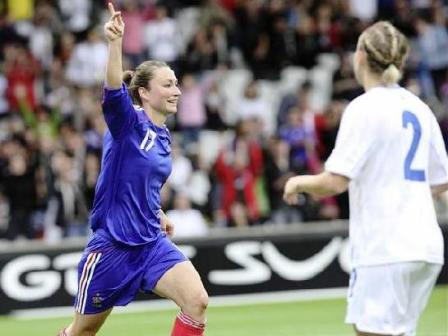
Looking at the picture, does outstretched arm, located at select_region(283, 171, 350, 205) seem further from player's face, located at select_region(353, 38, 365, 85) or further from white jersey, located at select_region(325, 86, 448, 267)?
player's face, located at select_region(353, 38, 365, 85)

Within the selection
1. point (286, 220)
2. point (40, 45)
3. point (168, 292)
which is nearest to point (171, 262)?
point (168, 292)

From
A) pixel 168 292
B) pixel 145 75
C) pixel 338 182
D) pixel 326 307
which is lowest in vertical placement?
pixel 326 307

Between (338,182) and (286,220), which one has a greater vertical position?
(338,182)

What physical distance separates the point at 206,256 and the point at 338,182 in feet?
23.9

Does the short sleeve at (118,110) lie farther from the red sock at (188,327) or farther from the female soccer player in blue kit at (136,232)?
the red sock at (188,327)

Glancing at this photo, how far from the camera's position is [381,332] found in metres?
5.36

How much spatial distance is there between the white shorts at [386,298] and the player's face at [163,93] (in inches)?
81.6

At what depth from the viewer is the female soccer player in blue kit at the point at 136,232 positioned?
6.86 metres

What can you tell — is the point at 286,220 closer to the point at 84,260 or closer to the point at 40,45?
the point at 40,45

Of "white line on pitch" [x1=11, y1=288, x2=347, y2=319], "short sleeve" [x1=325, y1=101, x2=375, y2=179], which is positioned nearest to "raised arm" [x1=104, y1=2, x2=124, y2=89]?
"short sleeve" [x1=325, y1=101, x2=375, y2=179]

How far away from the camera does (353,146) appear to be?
5.35 metres

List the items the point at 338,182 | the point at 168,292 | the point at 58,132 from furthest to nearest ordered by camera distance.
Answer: the point at 58,132 < the point at 168,292 < the point at 338,182

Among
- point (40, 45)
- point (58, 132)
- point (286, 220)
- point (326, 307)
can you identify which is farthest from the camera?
point (40, 45)

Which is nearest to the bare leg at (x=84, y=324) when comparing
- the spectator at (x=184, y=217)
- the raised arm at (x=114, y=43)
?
the raised arm at (x=114, y=43)
